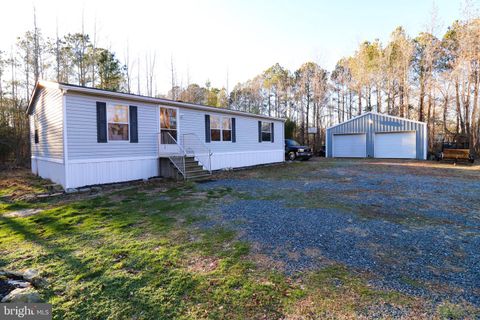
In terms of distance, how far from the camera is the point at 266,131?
15.3 m

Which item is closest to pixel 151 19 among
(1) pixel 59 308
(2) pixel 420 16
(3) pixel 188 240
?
(3) pixel 188 240

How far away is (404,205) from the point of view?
5.52m

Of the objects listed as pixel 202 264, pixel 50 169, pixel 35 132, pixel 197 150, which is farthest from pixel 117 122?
pixel 202 264

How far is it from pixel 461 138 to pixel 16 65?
33.8 meters

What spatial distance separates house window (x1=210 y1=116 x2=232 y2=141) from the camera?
472 inches

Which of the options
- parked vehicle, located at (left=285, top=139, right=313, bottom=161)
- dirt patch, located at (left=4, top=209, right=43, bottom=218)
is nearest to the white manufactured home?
dirt patch, located at (left=4, top=209, right=43, bottom=218)

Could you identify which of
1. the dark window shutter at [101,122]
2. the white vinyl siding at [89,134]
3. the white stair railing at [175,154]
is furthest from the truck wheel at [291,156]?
the dark window shutter at [101,122]

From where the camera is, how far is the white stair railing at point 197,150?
35.4 ft

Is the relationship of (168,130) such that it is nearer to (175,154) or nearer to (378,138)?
(175,154)

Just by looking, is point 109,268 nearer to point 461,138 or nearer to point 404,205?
point 404,205

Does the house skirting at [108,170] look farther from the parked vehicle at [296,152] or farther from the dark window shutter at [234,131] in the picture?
the parked vehicle at [296,152]

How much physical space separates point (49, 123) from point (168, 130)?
13.6ft

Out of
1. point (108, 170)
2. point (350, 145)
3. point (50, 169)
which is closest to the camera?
point (108, 170)

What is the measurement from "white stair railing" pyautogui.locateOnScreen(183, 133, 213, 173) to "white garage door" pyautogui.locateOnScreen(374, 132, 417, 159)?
568 inches
